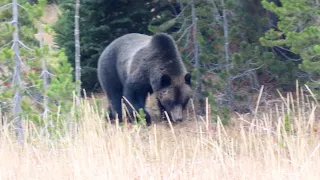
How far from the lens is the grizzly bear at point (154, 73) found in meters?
10.3

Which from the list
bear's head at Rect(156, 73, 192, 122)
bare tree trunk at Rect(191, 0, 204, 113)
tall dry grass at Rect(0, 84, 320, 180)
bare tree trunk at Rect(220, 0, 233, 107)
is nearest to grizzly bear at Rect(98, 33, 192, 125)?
bear's head at Rect(156, 73, 192, 122)

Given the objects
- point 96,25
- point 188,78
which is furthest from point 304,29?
point 96,25

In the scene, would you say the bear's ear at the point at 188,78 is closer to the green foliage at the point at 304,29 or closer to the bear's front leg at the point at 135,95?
the bear's front leg at the point at 135,95

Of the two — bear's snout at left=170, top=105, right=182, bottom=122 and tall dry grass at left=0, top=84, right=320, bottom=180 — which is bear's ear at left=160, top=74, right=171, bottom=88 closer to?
bear's snout at left=170, top=105, right=182, bottom=122

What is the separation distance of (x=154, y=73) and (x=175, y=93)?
20.3 inches

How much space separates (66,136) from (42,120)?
80cm

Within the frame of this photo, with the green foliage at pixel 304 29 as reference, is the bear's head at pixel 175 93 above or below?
below

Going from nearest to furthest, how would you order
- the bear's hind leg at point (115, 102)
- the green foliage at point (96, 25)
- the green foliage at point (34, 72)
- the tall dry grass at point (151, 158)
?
the tall dry grass at point (151, 158)
the green foliage at point (34, 72)
the bear's hind leg at point (115, 102)
the green foliage at point (96, 25)

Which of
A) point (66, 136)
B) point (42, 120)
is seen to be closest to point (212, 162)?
point (66, 136)

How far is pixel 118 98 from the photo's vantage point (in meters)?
11.4

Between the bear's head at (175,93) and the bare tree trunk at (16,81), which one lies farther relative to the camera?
the bear's head at (175,93)

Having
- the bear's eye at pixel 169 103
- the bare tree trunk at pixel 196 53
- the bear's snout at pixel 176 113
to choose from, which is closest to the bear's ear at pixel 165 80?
the bear's eye at pixel 169 103

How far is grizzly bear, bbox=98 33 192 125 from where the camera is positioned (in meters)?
10.3

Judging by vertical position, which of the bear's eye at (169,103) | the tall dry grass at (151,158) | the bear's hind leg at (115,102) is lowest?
the bear's hind leg at (115,102)
